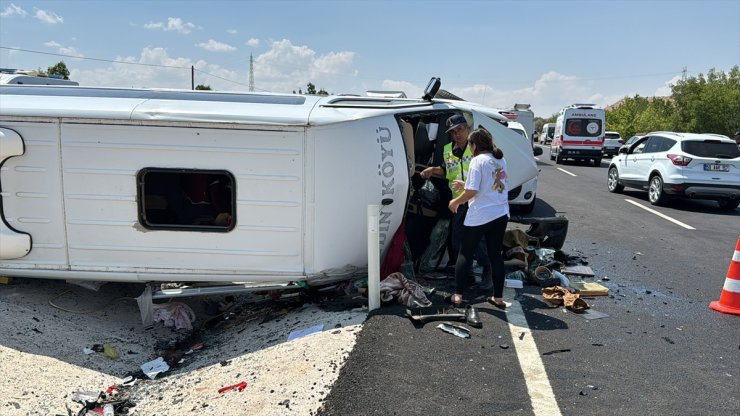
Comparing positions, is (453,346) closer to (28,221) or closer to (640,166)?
(28,221)

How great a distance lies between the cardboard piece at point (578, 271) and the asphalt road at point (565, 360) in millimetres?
146

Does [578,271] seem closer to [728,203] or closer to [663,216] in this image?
[663,216]

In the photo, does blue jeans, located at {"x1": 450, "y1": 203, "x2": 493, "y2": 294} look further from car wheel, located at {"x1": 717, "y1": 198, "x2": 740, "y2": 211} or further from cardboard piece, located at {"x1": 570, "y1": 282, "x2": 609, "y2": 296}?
car wheel, located at {"x1": 717, "y1": 198, "x2": 740, "y2": 211}

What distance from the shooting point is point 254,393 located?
3.71 metres

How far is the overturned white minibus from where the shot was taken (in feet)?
15.6

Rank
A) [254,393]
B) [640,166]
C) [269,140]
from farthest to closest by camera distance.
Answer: [640,166]
[269,140]
[254,393]

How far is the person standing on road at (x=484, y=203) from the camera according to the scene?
15.9 feet

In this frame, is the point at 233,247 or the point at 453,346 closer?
the point at 453,346

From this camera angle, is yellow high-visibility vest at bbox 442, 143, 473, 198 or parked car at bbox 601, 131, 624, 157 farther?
parked car at bbox 601, 131, 624, 157

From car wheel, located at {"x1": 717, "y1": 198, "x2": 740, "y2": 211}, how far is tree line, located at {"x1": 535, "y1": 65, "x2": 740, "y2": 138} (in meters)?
37.4

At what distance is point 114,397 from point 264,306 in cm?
199

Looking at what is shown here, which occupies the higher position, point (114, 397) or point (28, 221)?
point (28, 221)

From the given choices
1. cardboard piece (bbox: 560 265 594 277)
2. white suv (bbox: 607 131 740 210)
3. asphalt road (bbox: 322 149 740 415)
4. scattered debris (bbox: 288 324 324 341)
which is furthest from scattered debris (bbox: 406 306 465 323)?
white suv (bbox: 607 131 740 210)

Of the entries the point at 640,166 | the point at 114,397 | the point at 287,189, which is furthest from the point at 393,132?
the point at 640,166
